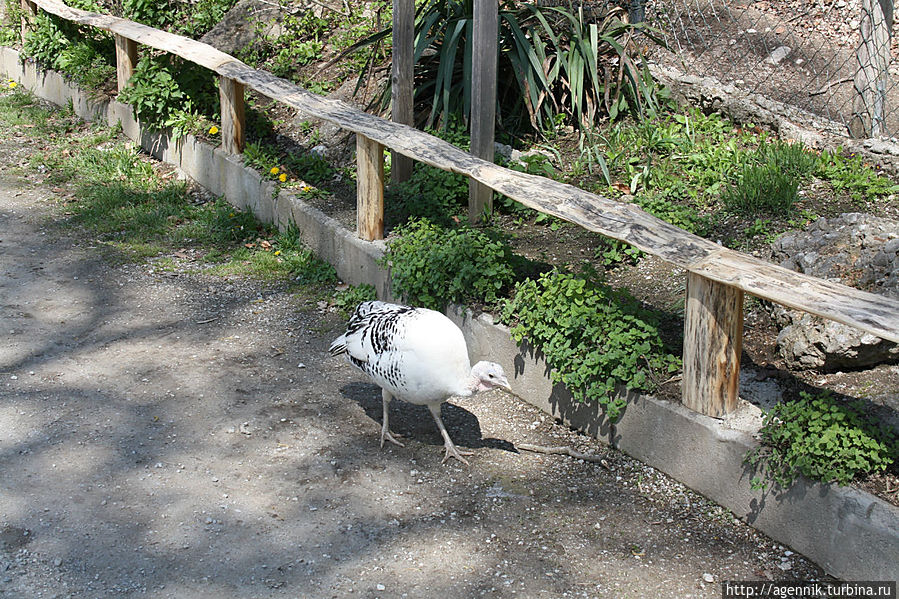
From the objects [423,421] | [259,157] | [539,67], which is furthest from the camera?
[259,157]

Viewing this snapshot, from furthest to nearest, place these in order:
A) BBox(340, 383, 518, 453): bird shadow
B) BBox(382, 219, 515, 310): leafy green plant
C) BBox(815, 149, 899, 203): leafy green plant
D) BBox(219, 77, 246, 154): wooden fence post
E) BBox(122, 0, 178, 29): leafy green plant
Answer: BBox(122, 0, 178, 29): leafy green plant < BBox(219, 77, 246, 154): wooden fence post < BBox(815, 149, 899, 203): leafy green plant < BBox(382, 219, 515, 310): leafy green plant < BBox(340, 383, 518, 453): bird shadow

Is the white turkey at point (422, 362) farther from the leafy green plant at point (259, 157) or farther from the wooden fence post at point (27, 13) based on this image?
the wooden fence post at point (27, 13)

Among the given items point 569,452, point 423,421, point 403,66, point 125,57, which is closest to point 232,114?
point 403,66

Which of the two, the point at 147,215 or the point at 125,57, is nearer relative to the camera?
the point at 147,215

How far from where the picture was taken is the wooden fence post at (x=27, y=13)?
11039 mm

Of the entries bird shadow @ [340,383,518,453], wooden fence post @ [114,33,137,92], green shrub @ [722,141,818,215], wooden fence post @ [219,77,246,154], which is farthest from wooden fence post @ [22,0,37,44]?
green shrub @ [722,141,818,215]

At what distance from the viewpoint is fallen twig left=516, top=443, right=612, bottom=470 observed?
4320mm

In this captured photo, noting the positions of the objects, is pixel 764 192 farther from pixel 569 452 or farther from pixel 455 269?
pixel 569 452

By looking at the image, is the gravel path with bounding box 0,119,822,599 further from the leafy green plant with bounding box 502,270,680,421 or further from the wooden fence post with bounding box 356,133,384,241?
the wooden fence post with bounding box 356,133,384,241

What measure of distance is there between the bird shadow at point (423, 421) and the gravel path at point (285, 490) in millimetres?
13

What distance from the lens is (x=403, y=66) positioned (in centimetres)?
645

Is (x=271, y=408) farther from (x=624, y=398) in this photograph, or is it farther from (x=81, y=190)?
(x=81, y=190)

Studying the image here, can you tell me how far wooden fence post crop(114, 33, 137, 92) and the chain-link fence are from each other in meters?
4.82

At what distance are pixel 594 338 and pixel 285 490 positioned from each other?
1.59 meters
